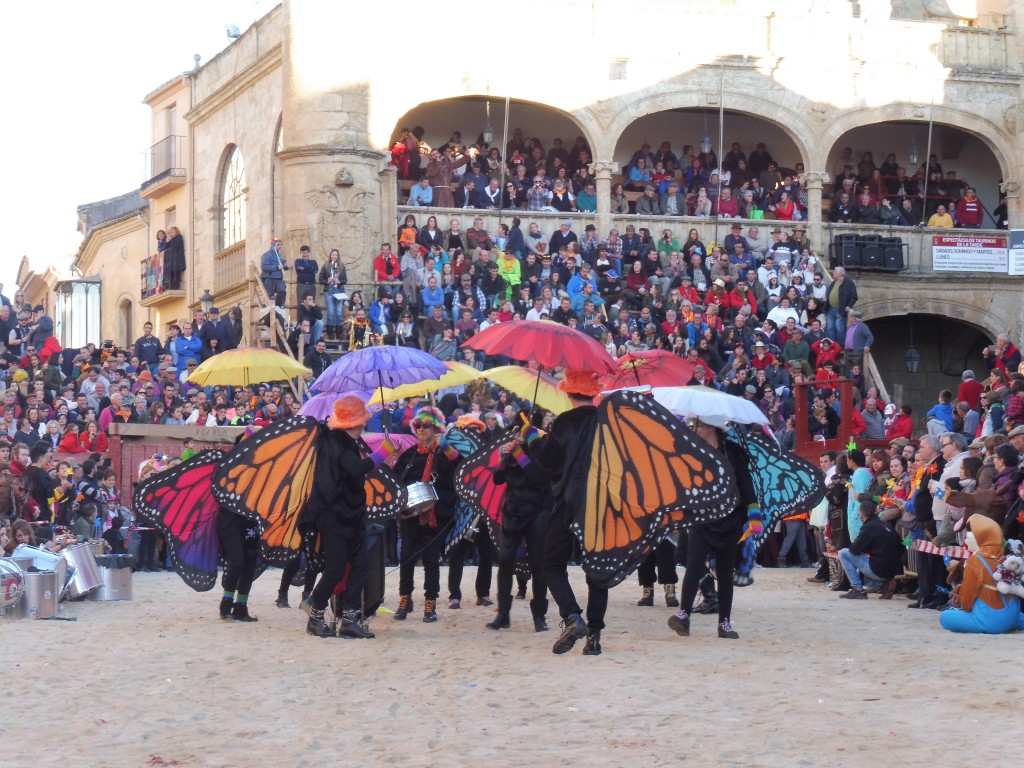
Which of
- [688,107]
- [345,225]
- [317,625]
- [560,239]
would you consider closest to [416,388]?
[317,625]

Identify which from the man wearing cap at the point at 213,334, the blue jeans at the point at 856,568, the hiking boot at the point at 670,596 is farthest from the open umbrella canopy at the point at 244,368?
the man wearing cap at the point at 213,334

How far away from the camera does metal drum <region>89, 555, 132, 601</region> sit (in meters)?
16.4

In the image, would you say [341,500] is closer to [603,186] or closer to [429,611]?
[429,611]

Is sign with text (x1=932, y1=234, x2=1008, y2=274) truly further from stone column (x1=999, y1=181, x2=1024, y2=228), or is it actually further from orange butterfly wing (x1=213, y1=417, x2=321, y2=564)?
orange butterfly wing (x1=213, y1=417, x2=321, y2=564)

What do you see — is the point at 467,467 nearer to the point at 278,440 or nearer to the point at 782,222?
the point at 278,440

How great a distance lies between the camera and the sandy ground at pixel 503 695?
8469mm

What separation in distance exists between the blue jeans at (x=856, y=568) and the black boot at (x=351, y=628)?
6.18 metres

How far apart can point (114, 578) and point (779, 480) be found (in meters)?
6.88

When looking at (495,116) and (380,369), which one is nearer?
(380,369)

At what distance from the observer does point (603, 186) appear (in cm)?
3344

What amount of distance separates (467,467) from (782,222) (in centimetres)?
2142

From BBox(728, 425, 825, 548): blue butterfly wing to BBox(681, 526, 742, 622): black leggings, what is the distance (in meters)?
0.73

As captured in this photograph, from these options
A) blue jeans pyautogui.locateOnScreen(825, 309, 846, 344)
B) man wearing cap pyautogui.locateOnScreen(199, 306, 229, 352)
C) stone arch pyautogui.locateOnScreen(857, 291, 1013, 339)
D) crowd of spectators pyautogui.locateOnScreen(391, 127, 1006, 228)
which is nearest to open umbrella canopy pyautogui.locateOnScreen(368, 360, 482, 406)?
man wearing cap pyautogui.locateOnScreen(199, 306, 229, 352)

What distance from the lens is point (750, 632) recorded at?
43.5ft
